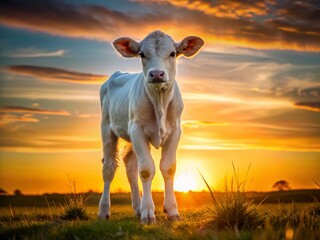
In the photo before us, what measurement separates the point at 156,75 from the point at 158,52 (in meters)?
0.90

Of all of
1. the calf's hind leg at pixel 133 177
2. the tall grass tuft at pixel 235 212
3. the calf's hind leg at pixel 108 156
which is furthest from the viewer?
the calf's hind leg at pixel 108 156

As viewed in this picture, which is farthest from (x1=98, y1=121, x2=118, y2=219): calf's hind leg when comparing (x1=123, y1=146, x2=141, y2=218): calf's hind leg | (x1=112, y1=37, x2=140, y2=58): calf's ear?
(x1=112, y1=37, x2=140, y2=58): calf's ear

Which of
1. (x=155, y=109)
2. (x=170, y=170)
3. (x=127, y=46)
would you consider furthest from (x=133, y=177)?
(x=127, y=46)

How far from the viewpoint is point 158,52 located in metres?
12.1

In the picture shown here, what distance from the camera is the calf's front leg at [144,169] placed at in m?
11.6

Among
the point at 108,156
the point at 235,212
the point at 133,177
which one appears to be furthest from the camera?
the point at 108,156

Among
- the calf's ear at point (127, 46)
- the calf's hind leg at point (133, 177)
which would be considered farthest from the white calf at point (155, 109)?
the calf's hind leg at point (133, 177)

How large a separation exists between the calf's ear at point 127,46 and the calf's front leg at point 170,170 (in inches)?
76.4

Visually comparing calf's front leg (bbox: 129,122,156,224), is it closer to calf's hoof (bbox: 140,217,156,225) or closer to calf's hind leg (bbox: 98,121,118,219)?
calf's hoof (bbox: 140,217,156,225)

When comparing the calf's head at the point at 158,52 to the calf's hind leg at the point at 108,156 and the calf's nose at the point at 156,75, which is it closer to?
the calf's nose at the point at 156,75

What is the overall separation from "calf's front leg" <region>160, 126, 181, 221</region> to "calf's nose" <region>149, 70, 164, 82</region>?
5.55ft

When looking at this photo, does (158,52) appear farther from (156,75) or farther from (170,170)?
(170,170)

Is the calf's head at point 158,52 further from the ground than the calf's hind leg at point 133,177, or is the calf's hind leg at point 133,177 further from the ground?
the calf's head at point 158,52

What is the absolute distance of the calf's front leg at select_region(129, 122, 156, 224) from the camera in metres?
11.6
